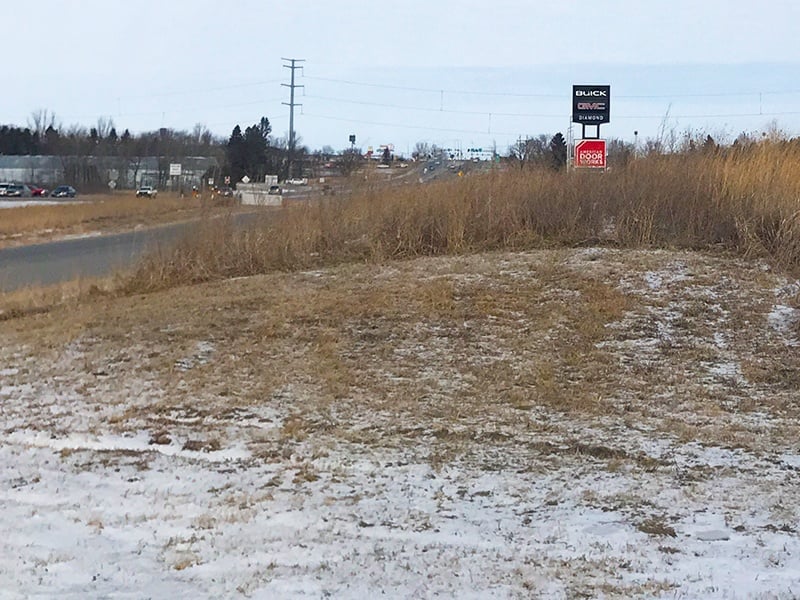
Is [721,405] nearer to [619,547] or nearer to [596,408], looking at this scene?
[596,408]

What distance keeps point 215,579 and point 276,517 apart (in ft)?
2.59

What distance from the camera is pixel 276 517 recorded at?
4492mm

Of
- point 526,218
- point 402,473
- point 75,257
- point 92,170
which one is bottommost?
point 402,473

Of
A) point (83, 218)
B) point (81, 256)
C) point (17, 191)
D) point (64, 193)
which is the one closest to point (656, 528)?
point (81, 256)

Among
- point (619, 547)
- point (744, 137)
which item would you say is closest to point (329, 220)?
point (744, 137)

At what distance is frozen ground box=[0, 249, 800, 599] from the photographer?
3777 millimetres

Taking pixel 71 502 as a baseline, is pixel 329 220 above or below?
above

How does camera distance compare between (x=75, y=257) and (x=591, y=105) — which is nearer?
(x=591, y=105)

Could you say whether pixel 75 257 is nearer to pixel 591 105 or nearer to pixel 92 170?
pixel 591 105

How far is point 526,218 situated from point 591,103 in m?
6.63

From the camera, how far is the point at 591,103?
756 inches

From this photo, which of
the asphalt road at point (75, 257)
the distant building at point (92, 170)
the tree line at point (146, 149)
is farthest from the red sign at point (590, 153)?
the distant building at point (92, 170)

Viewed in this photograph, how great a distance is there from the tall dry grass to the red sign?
5.89ft

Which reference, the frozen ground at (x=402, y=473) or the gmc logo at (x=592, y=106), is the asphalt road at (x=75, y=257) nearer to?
the frozen ground at (x=402, y=473)
